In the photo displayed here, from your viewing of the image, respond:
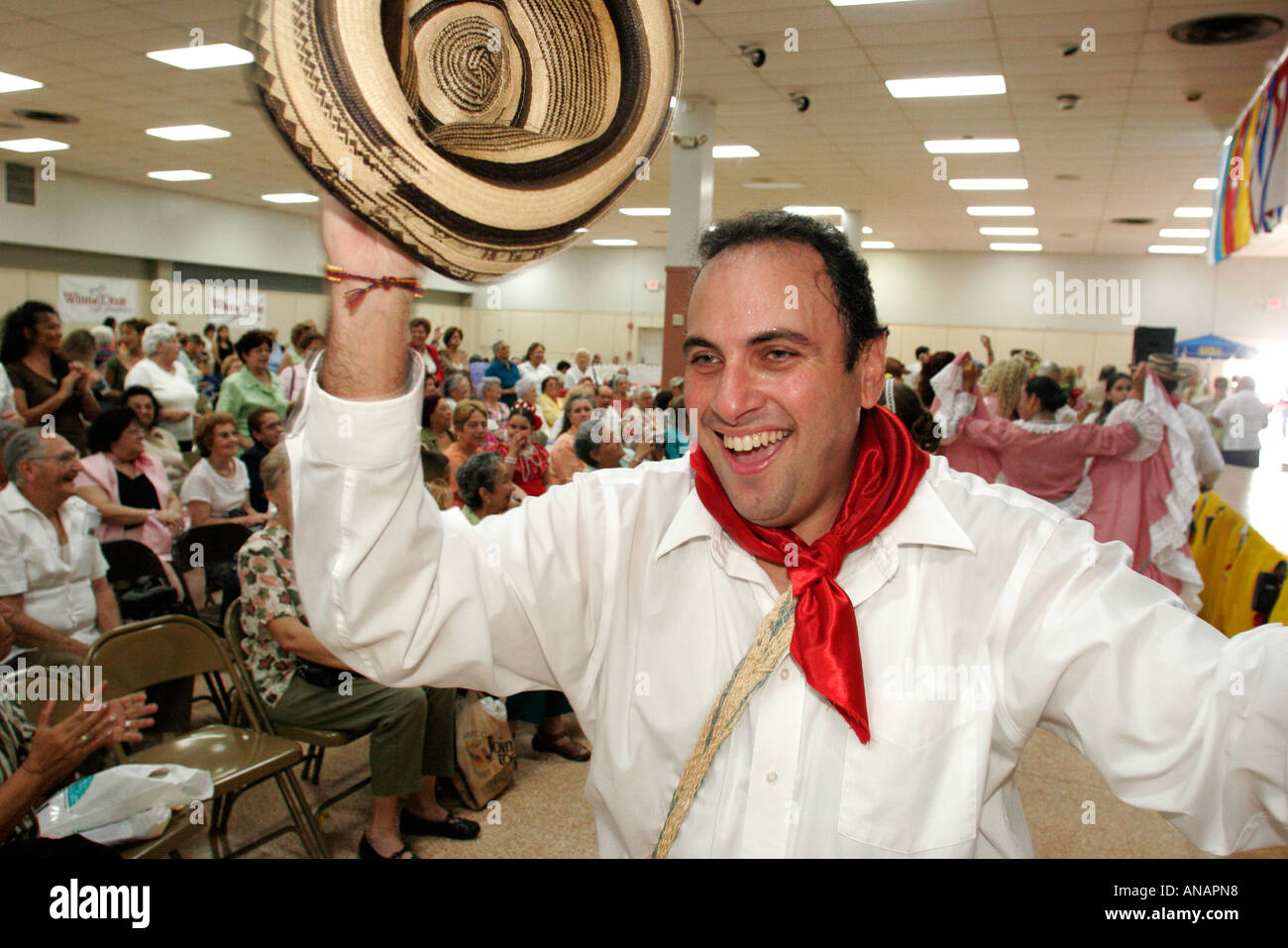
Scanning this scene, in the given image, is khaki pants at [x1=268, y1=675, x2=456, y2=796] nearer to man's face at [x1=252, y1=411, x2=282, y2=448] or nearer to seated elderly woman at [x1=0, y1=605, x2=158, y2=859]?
seated elderly woman at [x1=0, y1=605, x2=158, y2=859]

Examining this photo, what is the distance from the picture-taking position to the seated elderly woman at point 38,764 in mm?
2088

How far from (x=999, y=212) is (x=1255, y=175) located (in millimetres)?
10497

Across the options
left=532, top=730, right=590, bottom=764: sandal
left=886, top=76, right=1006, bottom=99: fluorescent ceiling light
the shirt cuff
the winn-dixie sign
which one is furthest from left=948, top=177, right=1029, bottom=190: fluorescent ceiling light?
the winn-dixie sign

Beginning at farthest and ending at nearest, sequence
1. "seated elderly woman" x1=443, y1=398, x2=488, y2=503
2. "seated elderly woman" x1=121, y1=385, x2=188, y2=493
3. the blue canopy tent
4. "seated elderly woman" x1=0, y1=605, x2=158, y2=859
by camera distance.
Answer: the blue canopy tent → "seated elderly woman" x1=443, y1=398, x2=488, y2=503 → "seated elderly woman" x1=121, y1=385, x2=188, y2=493 → "seated elderly woman" x1=0, y1=605, x2=158, y2=859

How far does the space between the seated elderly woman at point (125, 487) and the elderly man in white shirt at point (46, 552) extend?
938 millimetres

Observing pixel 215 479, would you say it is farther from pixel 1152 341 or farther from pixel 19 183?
pixel 1152 341

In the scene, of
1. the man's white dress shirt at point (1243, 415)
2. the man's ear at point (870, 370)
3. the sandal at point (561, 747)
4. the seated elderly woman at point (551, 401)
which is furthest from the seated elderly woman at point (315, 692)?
the man's white dress shirt at point (1243, 415)

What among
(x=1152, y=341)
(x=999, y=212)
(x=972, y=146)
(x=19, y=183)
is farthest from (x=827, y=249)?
(x=19, y=183)

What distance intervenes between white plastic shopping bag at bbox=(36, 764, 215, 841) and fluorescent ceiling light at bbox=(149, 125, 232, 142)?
35.9 feet

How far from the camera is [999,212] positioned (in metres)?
15.3

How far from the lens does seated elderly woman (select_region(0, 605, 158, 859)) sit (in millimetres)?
2088

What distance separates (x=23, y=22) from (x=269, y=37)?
9386 mm
